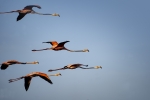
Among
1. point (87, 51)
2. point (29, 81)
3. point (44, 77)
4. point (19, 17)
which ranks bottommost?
point (29, 81)

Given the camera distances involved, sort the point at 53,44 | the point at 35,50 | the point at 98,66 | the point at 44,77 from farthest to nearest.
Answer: the point at 53,44, the point at 98,66, the point at 35,50, the point at 44,77

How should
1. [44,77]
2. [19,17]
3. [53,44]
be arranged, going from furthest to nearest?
[19,17], [53,44], [44,77]

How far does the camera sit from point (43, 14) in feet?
55.3

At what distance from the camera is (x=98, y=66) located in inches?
722

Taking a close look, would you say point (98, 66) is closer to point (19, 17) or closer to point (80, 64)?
point (80, 64)

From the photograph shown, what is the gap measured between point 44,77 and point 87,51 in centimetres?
485

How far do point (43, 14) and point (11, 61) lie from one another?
209 inches

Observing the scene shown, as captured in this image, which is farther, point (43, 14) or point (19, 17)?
point (19, 17)

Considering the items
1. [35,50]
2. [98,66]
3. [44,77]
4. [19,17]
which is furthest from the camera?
[19,17]

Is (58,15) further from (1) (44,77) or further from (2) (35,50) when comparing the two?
(1) (44,77)

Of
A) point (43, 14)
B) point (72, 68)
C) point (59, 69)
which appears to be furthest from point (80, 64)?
point (43, 14)

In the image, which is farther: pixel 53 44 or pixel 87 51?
pixel 53 44

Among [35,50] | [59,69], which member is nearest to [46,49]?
[35,50]

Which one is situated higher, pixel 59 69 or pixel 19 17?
pixel 19 17
